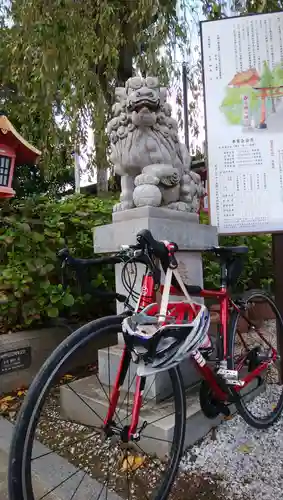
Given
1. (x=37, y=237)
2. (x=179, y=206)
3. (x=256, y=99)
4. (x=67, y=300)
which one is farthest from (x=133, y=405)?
(x=256, y=99)

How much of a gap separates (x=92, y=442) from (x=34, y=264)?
1.55m

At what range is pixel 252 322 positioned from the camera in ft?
9.20

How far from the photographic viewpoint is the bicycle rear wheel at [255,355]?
7.90 feet

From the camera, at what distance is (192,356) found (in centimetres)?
187

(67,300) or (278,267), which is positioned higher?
(278,267)

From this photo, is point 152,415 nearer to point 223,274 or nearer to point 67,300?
point 223,274

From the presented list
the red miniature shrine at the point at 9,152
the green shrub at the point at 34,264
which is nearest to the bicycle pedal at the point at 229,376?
the green shrub at the point at 34,264

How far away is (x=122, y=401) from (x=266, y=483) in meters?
0.92

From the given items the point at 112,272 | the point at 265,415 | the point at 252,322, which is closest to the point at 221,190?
the point at 252,322

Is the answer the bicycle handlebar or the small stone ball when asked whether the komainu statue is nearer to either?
the small stone ball

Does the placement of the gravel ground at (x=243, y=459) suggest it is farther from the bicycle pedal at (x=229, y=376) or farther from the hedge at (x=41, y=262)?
the hedge at (x=41, y=262)

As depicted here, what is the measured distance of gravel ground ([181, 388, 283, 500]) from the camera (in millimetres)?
1926

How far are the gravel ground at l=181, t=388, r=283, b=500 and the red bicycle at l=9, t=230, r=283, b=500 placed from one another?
0.12 m

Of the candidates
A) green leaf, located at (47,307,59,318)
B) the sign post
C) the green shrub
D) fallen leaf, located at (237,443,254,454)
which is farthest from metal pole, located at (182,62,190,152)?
fallen leaf, located at (237,443,254,454)
